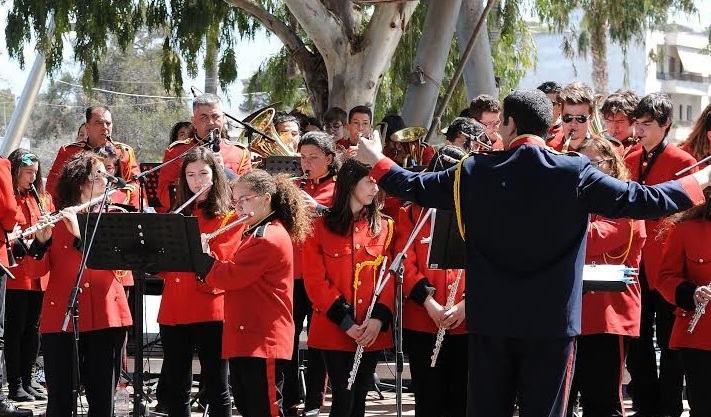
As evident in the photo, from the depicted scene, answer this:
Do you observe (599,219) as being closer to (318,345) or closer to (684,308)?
(684,308)

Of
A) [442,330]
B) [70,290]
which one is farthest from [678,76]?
[70,290]

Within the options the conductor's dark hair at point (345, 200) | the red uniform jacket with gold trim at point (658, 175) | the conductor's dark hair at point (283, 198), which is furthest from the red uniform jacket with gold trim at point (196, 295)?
the red uniform jacket with gold trim at point (658, 175)

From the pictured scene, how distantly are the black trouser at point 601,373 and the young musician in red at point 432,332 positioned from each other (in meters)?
0.79

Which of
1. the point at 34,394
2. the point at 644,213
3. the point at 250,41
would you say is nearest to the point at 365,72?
the point at 250,41

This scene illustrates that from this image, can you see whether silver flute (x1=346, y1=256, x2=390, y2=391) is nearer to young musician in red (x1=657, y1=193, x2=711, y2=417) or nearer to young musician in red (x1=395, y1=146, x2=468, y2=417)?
young musician in red (x1=395, y1=146, x2=468, y2=417)

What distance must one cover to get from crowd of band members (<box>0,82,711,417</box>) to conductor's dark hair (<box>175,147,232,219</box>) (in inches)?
0.4

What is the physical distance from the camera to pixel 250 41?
15.5m

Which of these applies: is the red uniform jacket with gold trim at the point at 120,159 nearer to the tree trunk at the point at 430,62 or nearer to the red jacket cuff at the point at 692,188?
the tree trunk at the point at 430,62

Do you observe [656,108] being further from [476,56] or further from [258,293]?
[476,56]

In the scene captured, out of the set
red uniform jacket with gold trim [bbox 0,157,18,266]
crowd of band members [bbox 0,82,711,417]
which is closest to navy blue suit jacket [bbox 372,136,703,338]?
crowd of band members [bbox 0,82,711,417]

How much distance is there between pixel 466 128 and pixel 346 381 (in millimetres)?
2141

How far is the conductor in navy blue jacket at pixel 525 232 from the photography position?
571cm

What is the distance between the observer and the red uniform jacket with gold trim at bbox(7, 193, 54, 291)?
10.6m

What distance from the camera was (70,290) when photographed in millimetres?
8242
